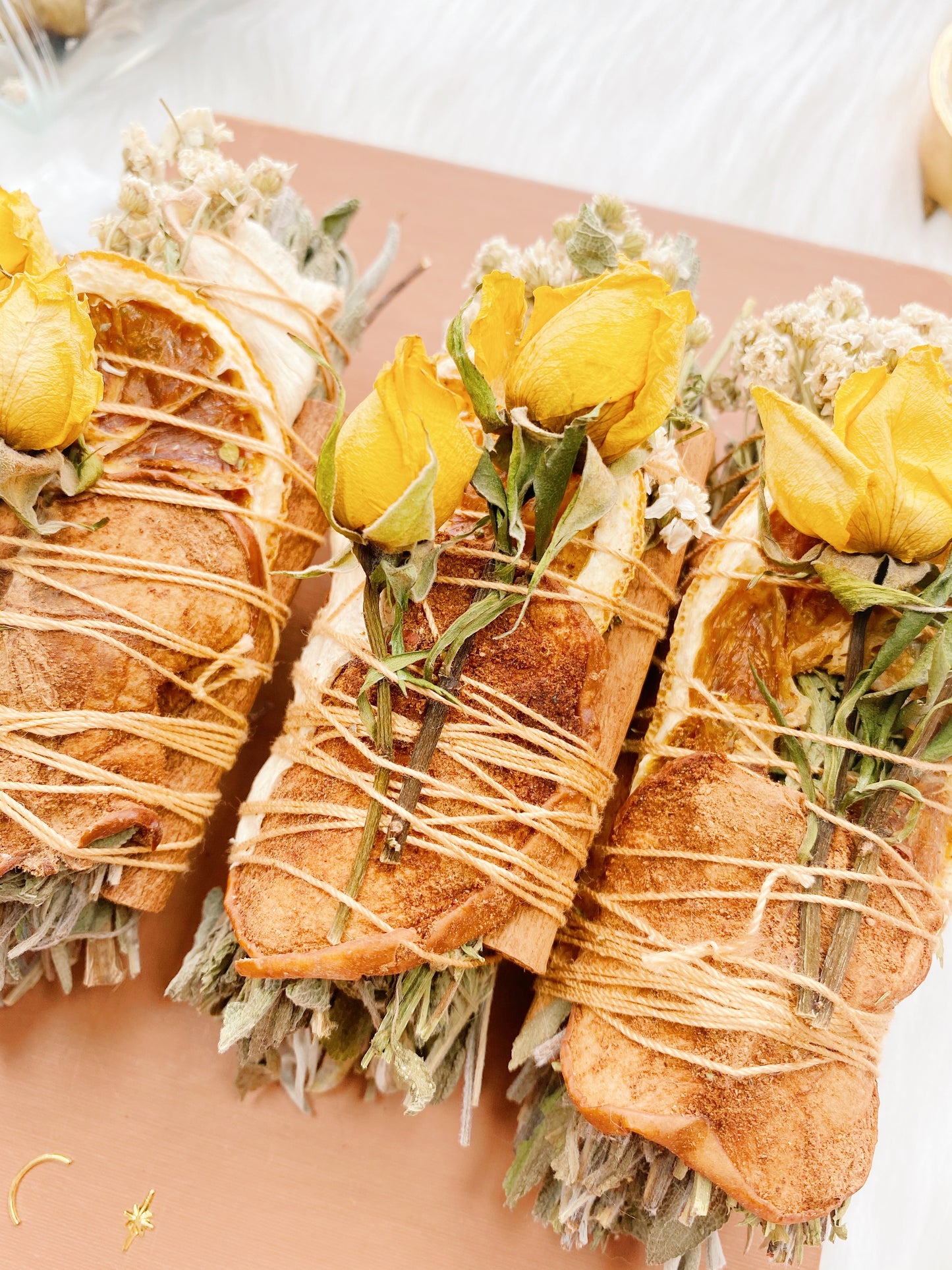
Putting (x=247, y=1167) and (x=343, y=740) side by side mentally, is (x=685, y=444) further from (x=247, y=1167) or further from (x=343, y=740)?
(x=247, y=1167)

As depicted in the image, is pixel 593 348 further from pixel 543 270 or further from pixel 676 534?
pixel 543 270

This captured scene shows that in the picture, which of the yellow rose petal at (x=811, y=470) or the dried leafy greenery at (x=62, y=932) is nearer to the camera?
the yellow rose petal at (x=811, y=470)

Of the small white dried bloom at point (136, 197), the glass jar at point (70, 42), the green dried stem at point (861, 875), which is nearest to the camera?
the green dried stem at point (861, 875)

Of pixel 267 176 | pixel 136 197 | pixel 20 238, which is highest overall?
pixel 267 176

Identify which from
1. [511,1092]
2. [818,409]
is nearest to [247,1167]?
[511,1092]

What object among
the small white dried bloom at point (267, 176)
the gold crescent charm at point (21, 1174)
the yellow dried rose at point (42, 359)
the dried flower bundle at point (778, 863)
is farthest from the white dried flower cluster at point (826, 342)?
the gold crescent charm at point (21, 1174)

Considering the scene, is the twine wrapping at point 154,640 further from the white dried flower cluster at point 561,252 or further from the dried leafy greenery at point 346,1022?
the white dried flower cluster at point 561,252

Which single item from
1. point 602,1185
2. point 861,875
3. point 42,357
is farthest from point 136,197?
point 602,1185
